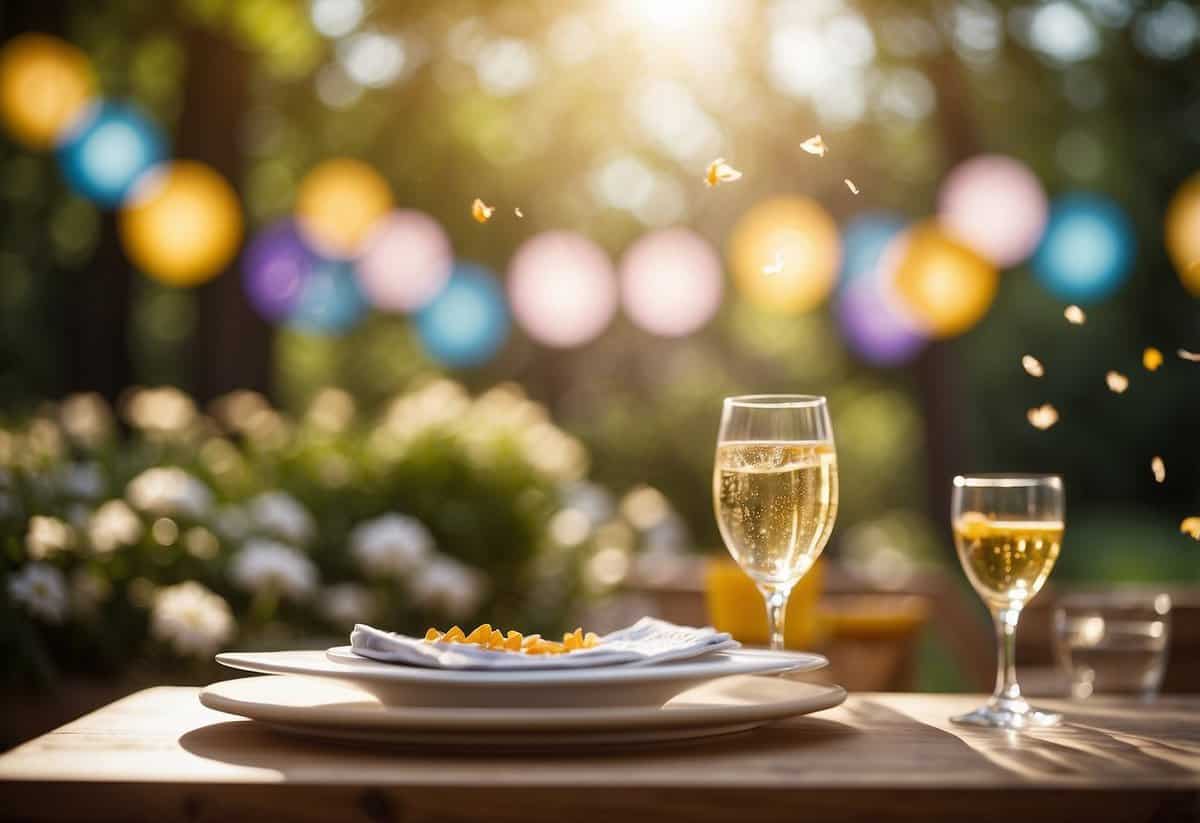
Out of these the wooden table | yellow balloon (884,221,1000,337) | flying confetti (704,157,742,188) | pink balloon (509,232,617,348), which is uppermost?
pink balloon (509,232,617,348)

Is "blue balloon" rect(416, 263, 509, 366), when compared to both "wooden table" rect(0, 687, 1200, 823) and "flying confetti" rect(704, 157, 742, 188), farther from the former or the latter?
"wooden table" rect(0, 687, 1200, 823)

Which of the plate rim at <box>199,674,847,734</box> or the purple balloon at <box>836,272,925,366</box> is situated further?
the purple balloon at <box>836,272,925,366</box>

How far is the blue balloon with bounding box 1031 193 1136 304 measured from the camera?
34.9ft

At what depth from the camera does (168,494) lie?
3941mm

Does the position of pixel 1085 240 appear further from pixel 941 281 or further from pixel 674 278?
pixel 674 278

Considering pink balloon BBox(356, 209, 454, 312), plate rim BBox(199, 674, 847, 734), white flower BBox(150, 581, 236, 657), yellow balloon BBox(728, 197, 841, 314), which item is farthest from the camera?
pink balloon BBox(356, 209, 454, 312)

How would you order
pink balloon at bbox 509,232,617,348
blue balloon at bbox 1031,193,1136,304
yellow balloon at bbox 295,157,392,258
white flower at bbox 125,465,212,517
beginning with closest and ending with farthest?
white flower at bbox 125,465,212,517 < yellow balloon at bbox 295,157,392,258 < blue balloon at bbox 1031,193,1136,304 < pink balloon at bbox 509,232,617,348

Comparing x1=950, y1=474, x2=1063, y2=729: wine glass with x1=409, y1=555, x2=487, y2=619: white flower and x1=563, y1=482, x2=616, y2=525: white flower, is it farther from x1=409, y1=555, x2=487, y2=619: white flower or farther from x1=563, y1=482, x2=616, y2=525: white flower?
x1=563, y1=482, x2=616, y2=525: white flower

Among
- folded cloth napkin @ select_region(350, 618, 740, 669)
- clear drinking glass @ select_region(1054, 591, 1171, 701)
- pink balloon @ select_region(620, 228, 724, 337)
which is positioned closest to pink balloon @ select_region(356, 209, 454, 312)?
pink balloon @ select_region(620, 228, 724, 337)

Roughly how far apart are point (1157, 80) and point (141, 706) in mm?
7556

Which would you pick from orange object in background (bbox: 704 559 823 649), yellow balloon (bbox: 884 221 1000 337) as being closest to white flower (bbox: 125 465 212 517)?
orange object in background (bbox: 704 559 823 649)

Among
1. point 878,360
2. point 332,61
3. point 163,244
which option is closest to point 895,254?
point 878,360

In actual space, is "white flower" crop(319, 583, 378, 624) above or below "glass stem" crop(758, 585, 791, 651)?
below

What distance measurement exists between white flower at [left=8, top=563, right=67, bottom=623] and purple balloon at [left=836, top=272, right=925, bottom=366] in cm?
898
